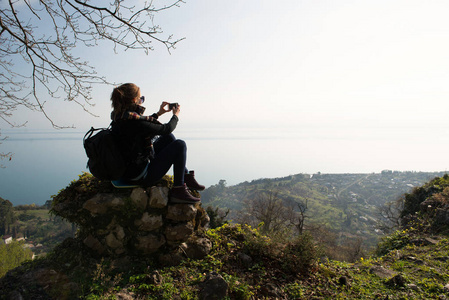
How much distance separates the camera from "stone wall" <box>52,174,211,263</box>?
358 cm

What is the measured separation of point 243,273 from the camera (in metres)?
3.73

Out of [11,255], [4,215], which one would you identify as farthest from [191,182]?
[4,215]

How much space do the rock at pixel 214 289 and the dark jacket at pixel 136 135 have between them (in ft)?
6.66

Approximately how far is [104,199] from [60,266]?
1098 millimetres

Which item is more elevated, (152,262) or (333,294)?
(152,262)

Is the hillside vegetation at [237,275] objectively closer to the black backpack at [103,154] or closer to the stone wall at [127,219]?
the stone wall at [127,219]

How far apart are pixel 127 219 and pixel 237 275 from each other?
2.11 m

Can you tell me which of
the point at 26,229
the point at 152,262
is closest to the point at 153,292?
the point at 152,262

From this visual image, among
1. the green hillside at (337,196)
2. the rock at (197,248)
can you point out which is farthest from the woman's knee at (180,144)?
the green hillside at (337,196)

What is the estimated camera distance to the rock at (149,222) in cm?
368

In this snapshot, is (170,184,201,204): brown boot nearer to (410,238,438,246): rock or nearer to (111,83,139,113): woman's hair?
(111,83,139,113): woman's hair

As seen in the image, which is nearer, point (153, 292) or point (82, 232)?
point (153, 292)

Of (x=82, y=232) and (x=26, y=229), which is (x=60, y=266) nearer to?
(x=82, y=232)

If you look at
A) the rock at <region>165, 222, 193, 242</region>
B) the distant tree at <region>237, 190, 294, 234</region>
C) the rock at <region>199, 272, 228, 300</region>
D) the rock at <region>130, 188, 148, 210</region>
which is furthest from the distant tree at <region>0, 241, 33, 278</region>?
the rock at <region>199, 272, 228, 300</region>
